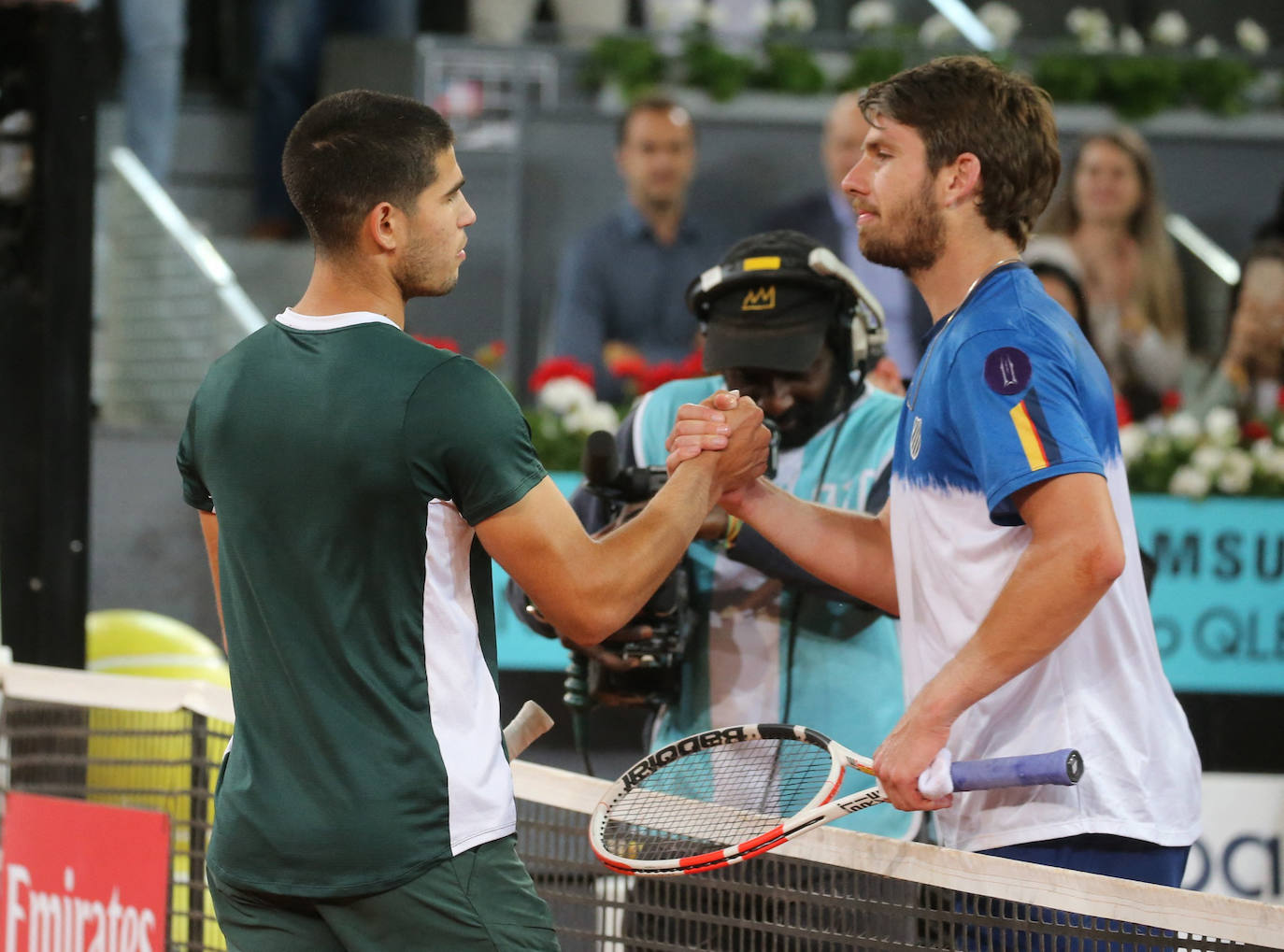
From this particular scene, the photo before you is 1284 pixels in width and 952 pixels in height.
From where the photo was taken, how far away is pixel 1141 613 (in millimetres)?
2469

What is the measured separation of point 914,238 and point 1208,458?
375 cm

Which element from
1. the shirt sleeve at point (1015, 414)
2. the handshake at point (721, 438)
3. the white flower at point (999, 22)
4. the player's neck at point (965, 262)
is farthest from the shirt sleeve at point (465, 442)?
the white flower at point (999, 22)

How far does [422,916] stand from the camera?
215 centimetres

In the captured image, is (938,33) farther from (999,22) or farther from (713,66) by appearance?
(713,66)

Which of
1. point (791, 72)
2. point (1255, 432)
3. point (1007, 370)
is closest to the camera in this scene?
point (1007, 370)

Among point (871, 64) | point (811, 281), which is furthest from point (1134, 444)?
point (871, 64)

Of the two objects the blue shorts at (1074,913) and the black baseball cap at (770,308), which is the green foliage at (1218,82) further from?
the blue shorts at (1074,913)

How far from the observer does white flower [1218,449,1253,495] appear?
5.92 m

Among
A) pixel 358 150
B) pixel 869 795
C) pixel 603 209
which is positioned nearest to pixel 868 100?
pixel 358 150

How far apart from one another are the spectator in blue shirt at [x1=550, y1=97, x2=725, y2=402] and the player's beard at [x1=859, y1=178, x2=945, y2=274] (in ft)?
14.9

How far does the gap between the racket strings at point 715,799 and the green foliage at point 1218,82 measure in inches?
296

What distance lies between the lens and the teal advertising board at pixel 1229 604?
592 centimetres

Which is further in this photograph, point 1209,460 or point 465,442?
point 1209,460

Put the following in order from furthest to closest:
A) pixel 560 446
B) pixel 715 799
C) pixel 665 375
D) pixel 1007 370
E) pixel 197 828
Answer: pixel 665 375
pixel 560 446
pixel 197 828
pixel 715 799
pixel 1007 370
